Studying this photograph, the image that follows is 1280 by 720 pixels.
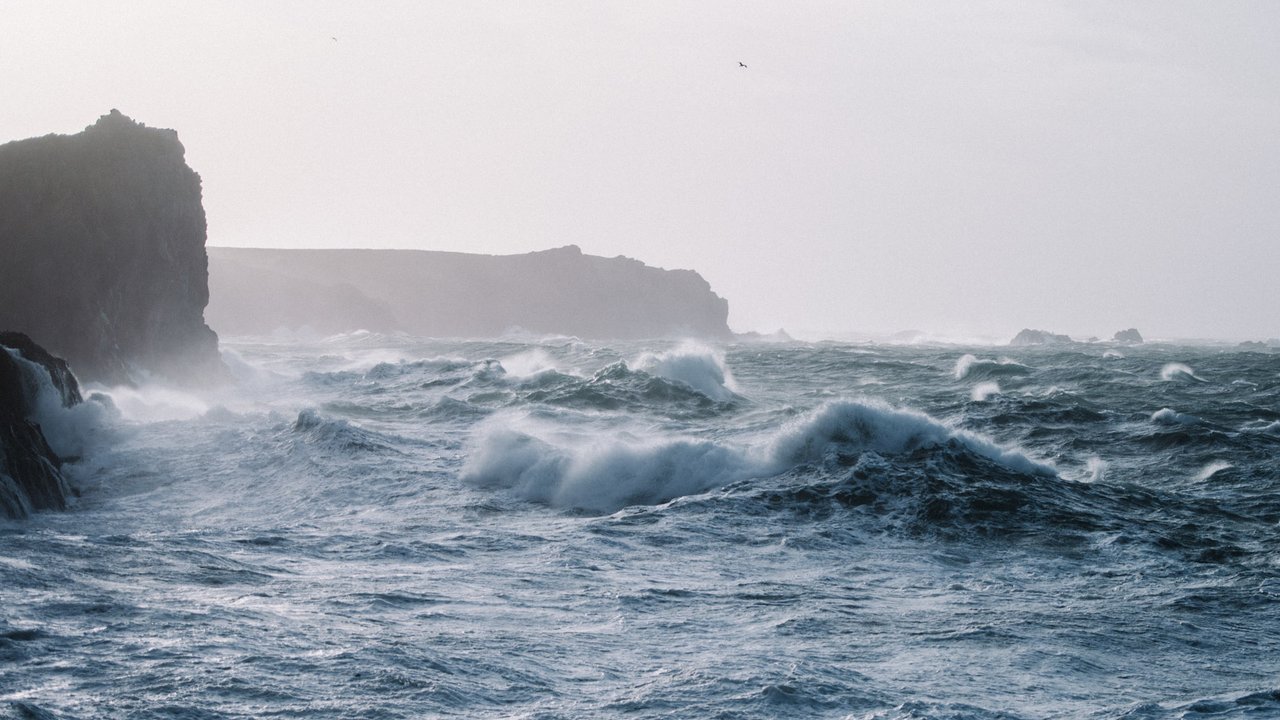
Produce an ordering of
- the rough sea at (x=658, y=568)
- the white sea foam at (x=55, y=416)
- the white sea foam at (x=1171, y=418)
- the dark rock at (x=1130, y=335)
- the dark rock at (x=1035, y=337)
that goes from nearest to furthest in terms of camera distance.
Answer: the rough sea at (x=658, y=568) → the white sea foam at (x=55, y=416) → the white sea foam at (x=1171, y=418) → the dark rock at (x=1035, y=337) → the dark rock at (x=1130, y=335)

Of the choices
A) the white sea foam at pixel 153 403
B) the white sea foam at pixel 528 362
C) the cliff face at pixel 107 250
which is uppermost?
the cliff face at pixel 107 250

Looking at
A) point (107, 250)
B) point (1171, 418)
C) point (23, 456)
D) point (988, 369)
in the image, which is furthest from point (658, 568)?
point (988, 369)

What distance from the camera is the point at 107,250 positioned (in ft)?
93.3

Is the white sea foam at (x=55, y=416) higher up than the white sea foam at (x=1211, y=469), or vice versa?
the white sea foam at (x=55, y=416)

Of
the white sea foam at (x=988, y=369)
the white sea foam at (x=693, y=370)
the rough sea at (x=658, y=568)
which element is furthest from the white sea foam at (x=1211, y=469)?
the white sea foam at (x=988, y=369)

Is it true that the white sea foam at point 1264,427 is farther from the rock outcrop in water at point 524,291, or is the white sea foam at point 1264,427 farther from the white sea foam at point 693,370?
the rock outcrop in water at point 524,291

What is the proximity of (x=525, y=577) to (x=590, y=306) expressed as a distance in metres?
114

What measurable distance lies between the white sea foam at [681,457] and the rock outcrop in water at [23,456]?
5.52 meters

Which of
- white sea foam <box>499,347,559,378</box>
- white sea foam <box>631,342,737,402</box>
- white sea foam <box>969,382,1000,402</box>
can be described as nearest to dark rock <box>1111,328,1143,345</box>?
white sea foam <box>499,347,559,378</box>

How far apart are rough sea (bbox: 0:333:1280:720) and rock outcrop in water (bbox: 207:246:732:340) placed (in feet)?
323

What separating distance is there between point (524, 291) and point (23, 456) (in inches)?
4372

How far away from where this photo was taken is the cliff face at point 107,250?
1053 inches

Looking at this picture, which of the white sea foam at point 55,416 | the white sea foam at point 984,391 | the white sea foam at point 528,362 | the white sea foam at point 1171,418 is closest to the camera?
the white sea foam at point 55,416

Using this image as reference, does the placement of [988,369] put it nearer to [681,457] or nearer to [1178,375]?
[1178,375]
